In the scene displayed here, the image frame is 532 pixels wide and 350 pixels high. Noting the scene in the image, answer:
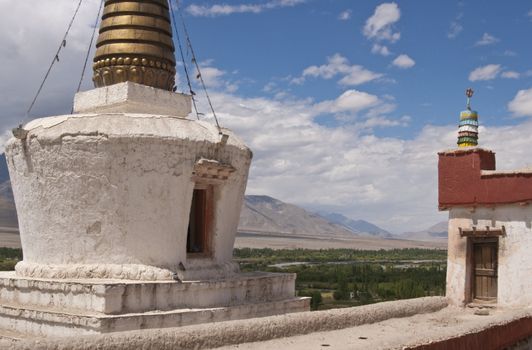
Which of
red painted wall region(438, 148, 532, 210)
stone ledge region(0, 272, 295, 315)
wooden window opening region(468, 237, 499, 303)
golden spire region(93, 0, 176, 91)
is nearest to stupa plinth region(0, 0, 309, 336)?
stone ledge region(0, 272, 295, 315)

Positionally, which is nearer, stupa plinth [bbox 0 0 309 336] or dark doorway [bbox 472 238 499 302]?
stupa plinth [bbox 0 0 309 336]

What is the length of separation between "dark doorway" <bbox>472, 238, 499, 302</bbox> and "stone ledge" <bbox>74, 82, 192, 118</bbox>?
515cm

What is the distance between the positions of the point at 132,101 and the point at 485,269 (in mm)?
6040

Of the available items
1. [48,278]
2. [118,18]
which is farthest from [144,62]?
[48,278]

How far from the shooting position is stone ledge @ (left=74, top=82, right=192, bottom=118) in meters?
9.52

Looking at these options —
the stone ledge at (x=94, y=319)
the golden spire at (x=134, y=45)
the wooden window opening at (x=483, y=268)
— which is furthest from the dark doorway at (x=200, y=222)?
the wooden window opening at (x=483, y=268)

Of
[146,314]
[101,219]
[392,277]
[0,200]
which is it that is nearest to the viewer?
[146,314]

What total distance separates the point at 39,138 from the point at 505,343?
665 cm

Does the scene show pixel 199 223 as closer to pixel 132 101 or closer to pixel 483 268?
pixel 132 101

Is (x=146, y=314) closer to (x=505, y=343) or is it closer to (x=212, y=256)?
(x=212, y=256)

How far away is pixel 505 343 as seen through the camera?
7906 millimetres

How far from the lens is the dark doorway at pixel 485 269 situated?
9.93 m

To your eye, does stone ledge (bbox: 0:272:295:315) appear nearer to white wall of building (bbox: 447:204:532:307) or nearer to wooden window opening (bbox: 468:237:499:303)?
white wall of building (bbox: 447:204:532:307)

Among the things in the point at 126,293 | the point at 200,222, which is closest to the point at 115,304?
the point at 126,293
